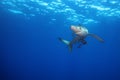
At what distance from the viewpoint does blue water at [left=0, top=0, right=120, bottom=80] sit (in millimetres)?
25250

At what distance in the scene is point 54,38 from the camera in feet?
151

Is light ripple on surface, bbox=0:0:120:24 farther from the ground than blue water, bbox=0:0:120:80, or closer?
farther from the ground

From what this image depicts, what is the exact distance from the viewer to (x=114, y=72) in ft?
200

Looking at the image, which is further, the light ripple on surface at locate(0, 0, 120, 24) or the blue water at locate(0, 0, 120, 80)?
the blue water at locate(0, 0, 120, 80)

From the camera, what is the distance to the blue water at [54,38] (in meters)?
25.2

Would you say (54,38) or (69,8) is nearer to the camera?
(69,8)

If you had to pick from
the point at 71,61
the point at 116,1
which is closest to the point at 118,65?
the point at 71,61

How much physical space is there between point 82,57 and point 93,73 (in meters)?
7.48

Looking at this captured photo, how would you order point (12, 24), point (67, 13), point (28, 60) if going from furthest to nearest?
1. point (28, 60)
2. point (12, 24)
3. point (67, 13)

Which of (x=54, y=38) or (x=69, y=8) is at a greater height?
(x=69, y=8)

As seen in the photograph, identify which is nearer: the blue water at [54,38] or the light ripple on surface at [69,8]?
the light ripple on surface at [69,8]

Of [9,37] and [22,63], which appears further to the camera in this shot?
[22,63]

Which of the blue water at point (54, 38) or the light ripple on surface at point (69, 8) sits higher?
the light ripple on surface at point (69, 8)

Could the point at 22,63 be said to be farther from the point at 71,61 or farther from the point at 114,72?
the point at 114,72
